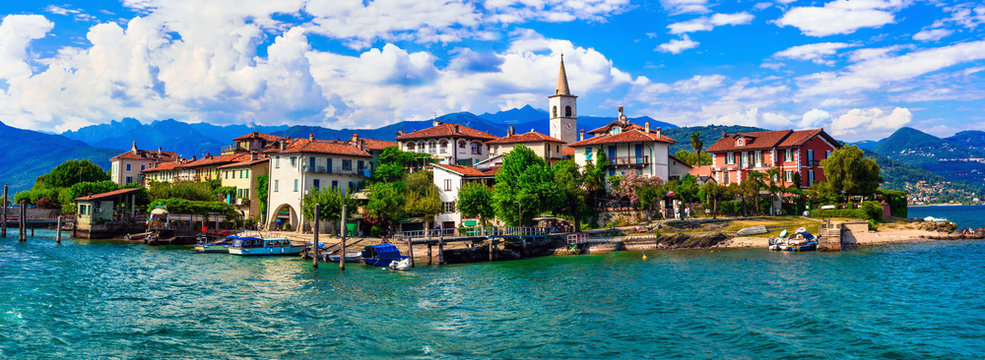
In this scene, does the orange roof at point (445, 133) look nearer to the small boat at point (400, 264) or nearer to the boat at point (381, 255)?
the boat at point (381, 255)

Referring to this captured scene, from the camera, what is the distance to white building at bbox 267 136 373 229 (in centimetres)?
7056

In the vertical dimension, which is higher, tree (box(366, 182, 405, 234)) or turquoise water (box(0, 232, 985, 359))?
tree (box(366, 182, 405, 234))

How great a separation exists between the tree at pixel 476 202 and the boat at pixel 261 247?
1679 cm

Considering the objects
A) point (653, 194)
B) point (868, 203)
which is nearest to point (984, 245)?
point (868, 203)

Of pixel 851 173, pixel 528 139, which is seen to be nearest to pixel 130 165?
pixel 528 139

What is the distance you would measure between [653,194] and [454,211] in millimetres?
21926

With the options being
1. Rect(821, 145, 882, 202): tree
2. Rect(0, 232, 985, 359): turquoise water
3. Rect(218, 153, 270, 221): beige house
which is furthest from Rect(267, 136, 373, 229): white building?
Rect(821, 145, 882, 202): tree

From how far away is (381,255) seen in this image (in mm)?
47969

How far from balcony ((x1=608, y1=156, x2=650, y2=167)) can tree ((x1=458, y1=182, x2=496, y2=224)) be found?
679 inches

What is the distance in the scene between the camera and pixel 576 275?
136 feet

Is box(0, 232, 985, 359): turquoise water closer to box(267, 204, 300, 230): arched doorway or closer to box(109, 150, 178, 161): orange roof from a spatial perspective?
box(267, 204, 300, 230): arched doorway

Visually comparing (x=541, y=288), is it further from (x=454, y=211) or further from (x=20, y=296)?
(x=454, y=211)

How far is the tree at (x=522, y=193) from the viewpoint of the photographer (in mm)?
58250

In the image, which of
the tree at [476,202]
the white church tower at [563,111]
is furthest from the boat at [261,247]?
the white church tower at [563,111]
